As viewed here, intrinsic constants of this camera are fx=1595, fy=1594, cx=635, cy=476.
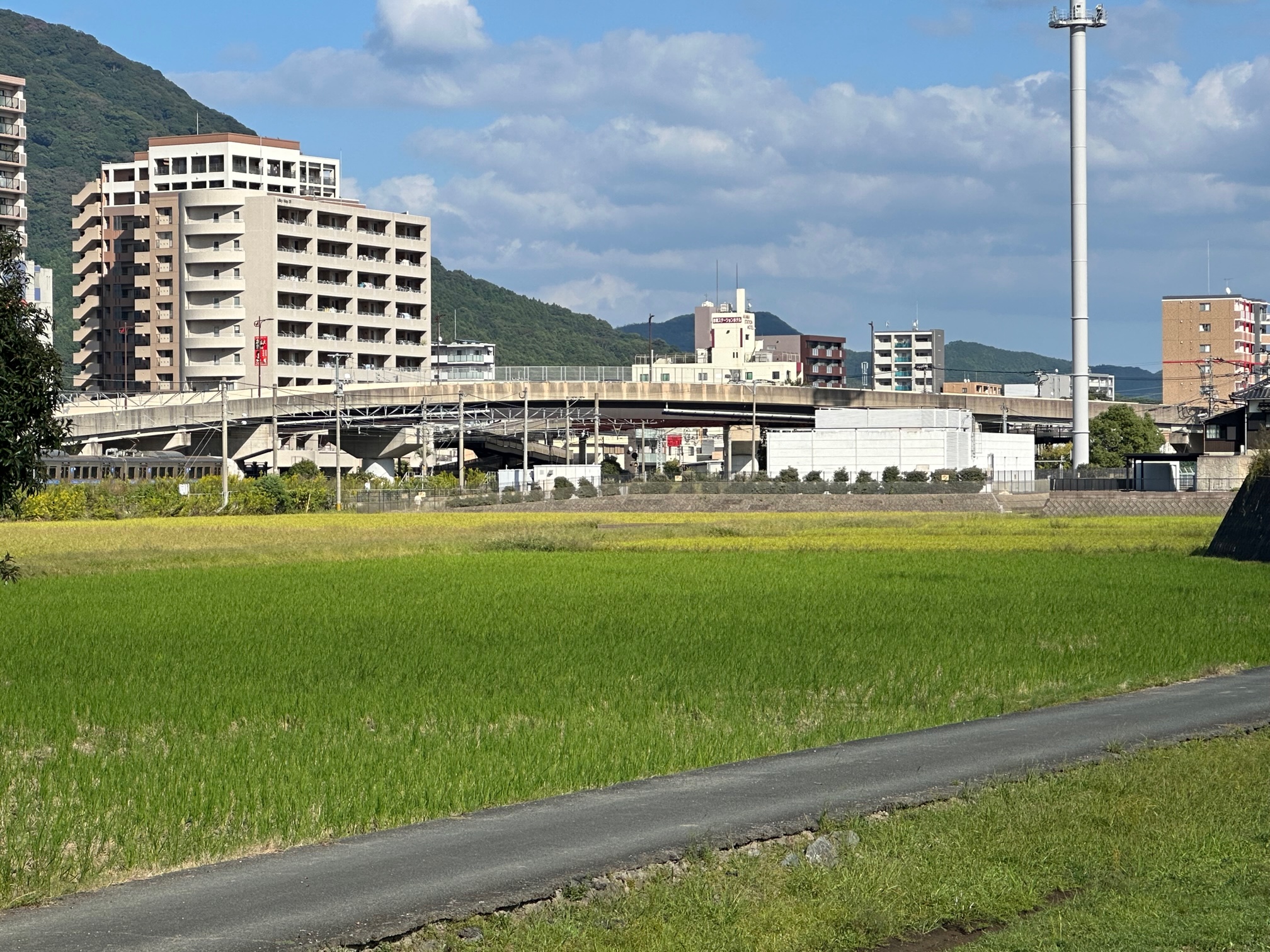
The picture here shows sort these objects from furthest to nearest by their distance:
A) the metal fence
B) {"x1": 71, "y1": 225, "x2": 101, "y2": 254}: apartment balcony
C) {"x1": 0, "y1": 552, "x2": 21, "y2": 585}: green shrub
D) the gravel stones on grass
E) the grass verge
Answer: {"x1": 71, "y1": 225, "x2": 101, "y2": 254}: apartment balcony → the metal fence → {"x1": 0, "y1": 552, "x2": 21, "y2": 585}: green shrub → the gravel stones on grass → the grass verge

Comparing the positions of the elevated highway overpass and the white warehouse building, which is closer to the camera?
the white warehouse building

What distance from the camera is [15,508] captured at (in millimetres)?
44688

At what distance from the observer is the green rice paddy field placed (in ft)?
43.3

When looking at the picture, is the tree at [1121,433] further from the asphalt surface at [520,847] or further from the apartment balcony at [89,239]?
the asphalt surface at [520,847]

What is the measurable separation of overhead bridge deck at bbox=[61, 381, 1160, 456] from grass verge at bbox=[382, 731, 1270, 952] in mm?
101498

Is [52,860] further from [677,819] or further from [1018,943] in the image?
[1018,943]

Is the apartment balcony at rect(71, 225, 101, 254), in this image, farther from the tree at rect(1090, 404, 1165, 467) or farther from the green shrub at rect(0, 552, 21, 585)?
the green shrub at rect(0, 552, 21, 585)

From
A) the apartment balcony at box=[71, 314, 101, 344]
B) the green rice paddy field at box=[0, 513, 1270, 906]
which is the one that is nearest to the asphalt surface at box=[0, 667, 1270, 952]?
the green rice paddy field at box=[0, 513, 1270, 906]

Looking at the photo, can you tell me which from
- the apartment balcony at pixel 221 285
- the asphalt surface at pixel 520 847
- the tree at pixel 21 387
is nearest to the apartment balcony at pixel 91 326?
the apartment balcony at pixel 221 285

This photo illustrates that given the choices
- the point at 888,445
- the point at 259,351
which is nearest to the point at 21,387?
the point at 888,445

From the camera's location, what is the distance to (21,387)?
3900 cm

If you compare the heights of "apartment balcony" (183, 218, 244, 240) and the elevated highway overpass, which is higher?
"apartment balcony" (183, 218, 244, 240)

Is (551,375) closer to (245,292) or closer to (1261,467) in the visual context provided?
(245,292)

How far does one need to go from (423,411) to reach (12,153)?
35.8 m
